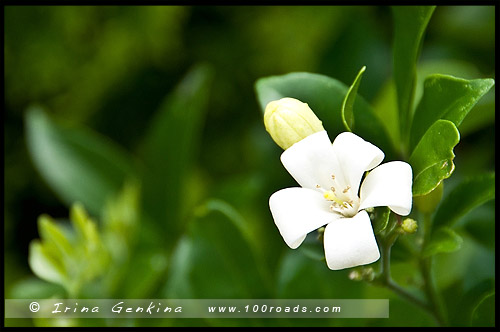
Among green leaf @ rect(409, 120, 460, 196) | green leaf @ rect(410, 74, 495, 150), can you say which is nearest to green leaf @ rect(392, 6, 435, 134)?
green leaf @ rect(410, 74, 495, 150)

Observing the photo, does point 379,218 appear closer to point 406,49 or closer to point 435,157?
point 435,157

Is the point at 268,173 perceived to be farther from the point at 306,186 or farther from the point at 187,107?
the point at 306,186

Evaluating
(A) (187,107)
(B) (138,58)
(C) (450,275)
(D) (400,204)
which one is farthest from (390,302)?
(B) (138,58)

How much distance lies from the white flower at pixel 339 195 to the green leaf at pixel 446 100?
9 cm

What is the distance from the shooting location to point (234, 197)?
1.22 m

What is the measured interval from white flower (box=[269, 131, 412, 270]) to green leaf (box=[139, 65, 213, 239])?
597mm

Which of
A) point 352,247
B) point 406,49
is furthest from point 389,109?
point 352,247

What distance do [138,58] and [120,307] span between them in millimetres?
646

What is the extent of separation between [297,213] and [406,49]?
272mm

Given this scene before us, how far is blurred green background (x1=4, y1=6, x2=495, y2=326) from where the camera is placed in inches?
41.3

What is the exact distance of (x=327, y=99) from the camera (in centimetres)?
78

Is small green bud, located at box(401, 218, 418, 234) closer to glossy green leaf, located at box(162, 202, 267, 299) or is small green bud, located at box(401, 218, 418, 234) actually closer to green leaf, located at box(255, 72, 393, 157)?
green leaf, located at box(255, 72, 393, 157)
